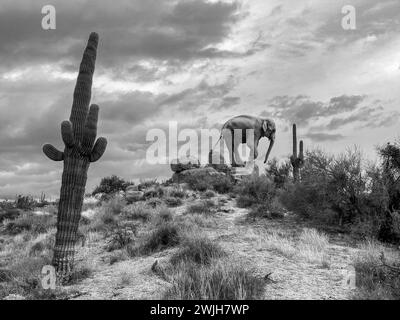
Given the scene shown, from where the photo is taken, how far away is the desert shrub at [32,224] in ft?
47.9

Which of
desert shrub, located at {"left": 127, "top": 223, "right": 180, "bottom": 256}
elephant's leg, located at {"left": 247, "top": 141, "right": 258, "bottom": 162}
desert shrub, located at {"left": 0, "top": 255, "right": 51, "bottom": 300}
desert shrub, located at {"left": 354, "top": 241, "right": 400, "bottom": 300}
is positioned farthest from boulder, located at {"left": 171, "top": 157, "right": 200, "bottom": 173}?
desert shrub, located at {"left": 354, "top": 241, "right": 400, "bottom": 300}

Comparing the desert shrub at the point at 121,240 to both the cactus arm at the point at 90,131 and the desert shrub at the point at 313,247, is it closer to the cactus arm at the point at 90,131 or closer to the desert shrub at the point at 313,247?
the cactus arm at the point at 90,131

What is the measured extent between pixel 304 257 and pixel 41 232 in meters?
9.78

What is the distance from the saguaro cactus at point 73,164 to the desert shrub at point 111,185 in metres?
15.2

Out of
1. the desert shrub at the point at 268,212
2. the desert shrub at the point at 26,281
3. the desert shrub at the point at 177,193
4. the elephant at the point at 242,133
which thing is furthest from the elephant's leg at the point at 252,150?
the desert shrub at the point at 26,281

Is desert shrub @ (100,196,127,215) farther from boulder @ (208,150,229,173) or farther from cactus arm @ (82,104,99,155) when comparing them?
boulder @ (208,150,229,173)

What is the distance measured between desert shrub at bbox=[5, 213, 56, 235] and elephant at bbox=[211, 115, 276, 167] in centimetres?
1101

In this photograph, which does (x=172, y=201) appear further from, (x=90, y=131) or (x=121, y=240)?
(x=90, y=131)

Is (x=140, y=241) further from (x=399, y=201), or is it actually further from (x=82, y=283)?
(x=399, y=201)

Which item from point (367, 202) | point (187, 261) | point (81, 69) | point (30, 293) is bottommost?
point (30, 293)

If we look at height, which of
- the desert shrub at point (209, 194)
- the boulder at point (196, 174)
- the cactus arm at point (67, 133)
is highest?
the cactus arm at point (67, 133)

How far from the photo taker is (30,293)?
693 centimetres
